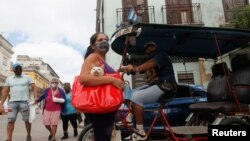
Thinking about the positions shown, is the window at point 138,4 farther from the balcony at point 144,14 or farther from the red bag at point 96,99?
the red bag at point 96,99

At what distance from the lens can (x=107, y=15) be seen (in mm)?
20172

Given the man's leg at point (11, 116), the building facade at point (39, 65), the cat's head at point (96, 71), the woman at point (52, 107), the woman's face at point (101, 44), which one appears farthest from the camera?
the building facade at point (39, 65)

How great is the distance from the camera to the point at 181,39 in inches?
268

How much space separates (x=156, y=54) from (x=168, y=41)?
137 centimetres

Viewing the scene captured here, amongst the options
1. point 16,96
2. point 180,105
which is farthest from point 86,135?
point 180,105

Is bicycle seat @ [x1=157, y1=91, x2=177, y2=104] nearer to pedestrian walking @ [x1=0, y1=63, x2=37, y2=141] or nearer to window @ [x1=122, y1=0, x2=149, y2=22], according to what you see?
pedestrian walking @ [x1=0, y1=63, x2=37, y2=141]

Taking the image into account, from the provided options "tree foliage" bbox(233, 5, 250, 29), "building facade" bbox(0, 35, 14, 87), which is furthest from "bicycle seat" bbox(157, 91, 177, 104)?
"building facade" bbox(0, 35, 14, 87)

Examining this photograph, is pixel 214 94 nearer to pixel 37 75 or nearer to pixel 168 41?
pixel 168 41

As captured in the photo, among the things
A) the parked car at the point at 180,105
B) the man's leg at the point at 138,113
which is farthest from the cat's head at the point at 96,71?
the parked car at the point at 180,105

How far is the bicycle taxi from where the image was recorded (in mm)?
5625

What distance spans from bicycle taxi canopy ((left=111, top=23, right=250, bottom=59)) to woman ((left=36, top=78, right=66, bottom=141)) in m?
3.26

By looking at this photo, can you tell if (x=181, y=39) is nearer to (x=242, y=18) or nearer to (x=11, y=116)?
(x=11, y=116)

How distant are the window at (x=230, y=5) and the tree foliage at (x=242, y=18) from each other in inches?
50.0

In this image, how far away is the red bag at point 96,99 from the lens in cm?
316
